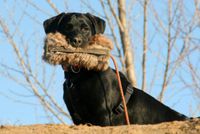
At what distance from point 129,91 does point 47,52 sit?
1092 millimetres

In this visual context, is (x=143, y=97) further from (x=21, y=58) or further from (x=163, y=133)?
(x=21, y=58)

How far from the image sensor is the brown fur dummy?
6238mm

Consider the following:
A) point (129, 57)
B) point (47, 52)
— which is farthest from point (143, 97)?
point (129, 57)

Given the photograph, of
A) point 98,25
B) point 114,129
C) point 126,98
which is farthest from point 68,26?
point 114,129

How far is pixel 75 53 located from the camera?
20.7 feet

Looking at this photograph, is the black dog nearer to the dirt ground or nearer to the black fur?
the black fur

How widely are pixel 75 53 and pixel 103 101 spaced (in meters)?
0.62

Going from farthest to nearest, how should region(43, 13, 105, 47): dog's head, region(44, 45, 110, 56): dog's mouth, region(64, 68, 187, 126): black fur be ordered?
region(43, 13, 105, 47): dog's head, region(64, 68, 187, 126): black fur, region(44, 45, 110, 56): dog's mouth

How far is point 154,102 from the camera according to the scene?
22.9ft

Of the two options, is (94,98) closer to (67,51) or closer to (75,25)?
(67,51)

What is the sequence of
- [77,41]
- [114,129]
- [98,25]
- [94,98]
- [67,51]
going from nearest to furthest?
[114,129] < [67,51] < [94,98] < [77,41] < [98,25]

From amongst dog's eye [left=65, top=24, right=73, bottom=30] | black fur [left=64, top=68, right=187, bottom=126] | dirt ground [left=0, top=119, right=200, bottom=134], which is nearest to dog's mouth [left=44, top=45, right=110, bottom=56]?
black fur [left=64, top=68, right=187, bottom=126]

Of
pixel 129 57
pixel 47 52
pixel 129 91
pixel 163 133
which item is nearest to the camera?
pixel 163 133

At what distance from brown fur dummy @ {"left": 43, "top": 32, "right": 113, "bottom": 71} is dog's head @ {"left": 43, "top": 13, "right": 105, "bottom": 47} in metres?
0.54
